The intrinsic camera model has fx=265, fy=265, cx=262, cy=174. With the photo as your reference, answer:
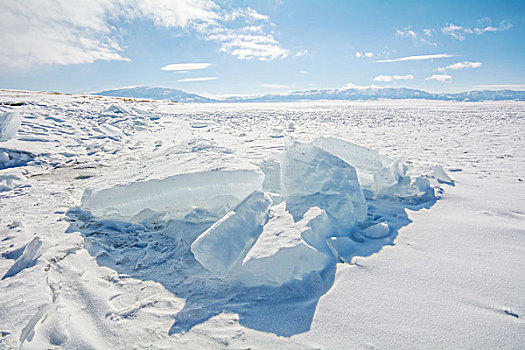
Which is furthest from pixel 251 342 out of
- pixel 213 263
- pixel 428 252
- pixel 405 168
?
pixel 405 168

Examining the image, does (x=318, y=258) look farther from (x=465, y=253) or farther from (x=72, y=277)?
(x=72, y=277)

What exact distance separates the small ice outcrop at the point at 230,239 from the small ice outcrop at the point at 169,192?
0.29 m

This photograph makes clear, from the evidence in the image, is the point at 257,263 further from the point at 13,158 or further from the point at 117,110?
the point at 117,110

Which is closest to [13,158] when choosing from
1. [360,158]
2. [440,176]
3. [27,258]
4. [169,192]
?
[27,258]

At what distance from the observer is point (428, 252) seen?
176 centimetres

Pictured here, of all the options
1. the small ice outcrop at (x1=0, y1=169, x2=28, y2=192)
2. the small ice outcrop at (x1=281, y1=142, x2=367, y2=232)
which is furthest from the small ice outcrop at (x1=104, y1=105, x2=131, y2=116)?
the small ice outcrop at (x1=281, y1=142, x2=367, y2=232)

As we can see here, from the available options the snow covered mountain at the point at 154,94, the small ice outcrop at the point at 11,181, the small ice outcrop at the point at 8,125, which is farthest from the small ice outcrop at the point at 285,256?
the snow covered mountain at the point at 154,94

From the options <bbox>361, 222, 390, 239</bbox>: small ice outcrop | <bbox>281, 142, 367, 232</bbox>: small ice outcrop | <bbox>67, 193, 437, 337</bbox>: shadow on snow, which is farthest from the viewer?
<bbox>281, 142, 367, 232</bbox>: small ice outcrop

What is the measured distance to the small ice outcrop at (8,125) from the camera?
4.69m

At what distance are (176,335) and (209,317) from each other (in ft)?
0.58

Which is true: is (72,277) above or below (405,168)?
below

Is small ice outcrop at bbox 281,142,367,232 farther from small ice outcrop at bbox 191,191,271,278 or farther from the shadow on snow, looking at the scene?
small ice outcrop at bbox 191,191,271,278

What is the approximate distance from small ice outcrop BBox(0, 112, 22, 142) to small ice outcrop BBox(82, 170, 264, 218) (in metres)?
4.01

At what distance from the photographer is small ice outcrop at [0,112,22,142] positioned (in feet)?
15.4
